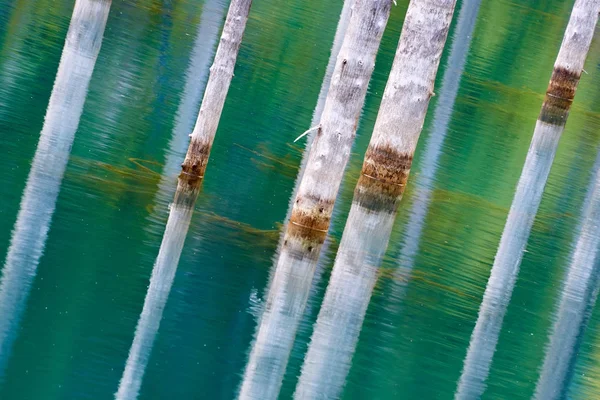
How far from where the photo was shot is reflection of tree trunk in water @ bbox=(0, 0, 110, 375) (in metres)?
8.32

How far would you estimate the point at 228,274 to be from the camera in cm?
1022

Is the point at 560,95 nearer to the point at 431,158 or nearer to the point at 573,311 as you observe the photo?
the point at 431,158

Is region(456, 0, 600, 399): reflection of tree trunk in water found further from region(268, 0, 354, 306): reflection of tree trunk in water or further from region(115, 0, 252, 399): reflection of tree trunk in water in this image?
region(115, 0, 252, 399): reflection of tree trunk in water

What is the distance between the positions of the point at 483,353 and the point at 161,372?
336 cm

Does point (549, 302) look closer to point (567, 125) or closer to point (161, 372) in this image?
point (161, 372)

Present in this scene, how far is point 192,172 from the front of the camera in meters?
12.6

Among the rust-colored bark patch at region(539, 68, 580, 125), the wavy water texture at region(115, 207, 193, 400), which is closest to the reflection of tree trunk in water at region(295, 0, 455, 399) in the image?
the wavy water texture at region(115, 207, 193, 400)

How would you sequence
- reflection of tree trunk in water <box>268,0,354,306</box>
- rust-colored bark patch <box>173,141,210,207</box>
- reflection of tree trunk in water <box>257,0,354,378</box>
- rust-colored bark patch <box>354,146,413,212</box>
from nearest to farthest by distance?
reflection of tree trunk in water <box>257,0,354,378</box> → reflection of tree trunk in water <box>268,0,354,306</box> → rust-colored bark patch <box>173,141,210,207</box> → rust-colored bark patch <box>354,146,413,212</box>

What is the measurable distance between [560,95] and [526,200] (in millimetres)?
8626

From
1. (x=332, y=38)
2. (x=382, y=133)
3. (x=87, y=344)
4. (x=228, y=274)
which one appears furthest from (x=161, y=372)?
(x=332, y=38)

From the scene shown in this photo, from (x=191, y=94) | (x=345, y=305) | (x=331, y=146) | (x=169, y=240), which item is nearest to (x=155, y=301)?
(x=169, y=240)

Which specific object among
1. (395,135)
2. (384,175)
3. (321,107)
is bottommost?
(384,175)

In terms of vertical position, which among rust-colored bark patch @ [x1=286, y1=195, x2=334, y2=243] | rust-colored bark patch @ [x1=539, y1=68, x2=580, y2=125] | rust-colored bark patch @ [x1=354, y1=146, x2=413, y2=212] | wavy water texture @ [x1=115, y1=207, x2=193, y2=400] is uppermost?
rust-colored bark patch @ [x1=539, y1=68, x2=580, y2=125]

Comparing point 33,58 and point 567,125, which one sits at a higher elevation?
point 567,125
